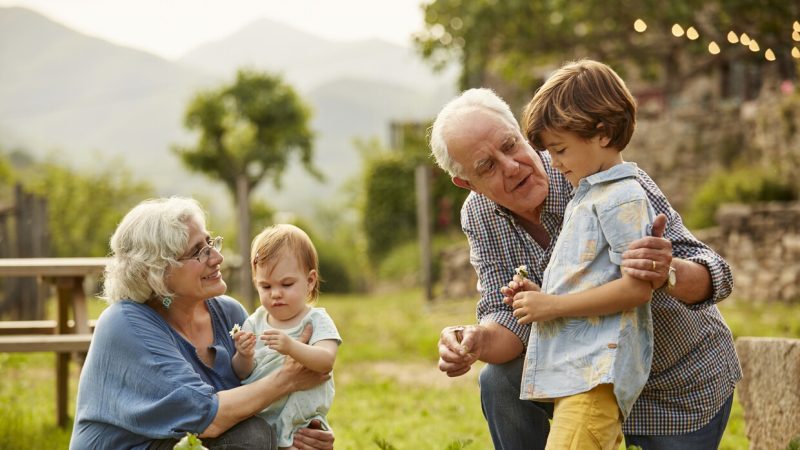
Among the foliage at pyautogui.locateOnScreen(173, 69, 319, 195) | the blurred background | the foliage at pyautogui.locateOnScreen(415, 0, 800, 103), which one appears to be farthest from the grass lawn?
the foliage at pyautogui.locateOnScreen(173, 69, 319, 195)

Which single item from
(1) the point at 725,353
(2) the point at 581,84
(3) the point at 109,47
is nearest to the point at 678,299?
(1) the point at 725,353

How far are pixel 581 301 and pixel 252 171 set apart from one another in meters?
22.0

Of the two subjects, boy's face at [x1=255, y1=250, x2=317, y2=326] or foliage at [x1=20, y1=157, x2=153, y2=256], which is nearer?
boy's face at [x1=255, y1=250, x2=317, y2=326]

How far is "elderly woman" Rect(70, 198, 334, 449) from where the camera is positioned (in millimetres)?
2945

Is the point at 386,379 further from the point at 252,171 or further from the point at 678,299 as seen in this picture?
the point at 252,171

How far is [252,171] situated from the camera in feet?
79.2

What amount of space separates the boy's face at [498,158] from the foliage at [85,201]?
24916 millimetres

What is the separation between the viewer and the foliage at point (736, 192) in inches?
500

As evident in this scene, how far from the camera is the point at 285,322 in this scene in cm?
329

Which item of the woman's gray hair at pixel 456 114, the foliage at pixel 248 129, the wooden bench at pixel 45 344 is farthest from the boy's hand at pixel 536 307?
the foliage at pixel 248 129

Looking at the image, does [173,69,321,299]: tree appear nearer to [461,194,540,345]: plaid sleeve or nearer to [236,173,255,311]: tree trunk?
[236,173,255,311]: tree trunk

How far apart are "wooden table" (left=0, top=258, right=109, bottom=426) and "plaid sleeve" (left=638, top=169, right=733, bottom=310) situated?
3067 millimetres

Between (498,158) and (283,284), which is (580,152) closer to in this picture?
(498,158)

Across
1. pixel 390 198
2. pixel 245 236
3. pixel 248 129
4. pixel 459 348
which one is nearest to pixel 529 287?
pixel 459 348
